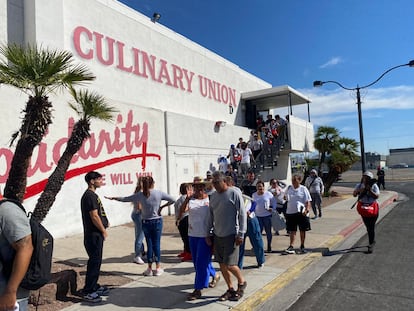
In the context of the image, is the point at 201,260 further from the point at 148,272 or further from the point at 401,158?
the point at 401,158

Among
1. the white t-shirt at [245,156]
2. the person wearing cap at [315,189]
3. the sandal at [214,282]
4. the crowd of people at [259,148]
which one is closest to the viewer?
the sandal at [214,282]

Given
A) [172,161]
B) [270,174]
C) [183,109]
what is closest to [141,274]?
[172,161]

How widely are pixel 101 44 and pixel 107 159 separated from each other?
4.16m

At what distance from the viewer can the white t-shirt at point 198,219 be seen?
15.7ft

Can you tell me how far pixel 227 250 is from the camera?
4496mm

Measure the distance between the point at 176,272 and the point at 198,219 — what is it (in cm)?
159

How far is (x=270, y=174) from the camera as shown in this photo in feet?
68.1

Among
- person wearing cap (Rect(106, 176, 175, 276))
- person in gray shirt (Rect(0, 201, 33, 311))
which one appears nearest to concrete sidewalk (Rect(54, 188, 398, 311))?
person wearing cap (Rect(106, 176, 175, 276))

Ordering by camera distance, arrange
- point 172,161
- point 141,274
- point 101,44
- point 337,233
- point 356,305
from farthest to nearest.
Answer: point 172,161
point 101,44
point 337,233
point 141,274
point 356,305

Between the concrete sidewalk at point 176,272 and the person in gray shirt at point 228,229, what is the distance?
0.38 meters

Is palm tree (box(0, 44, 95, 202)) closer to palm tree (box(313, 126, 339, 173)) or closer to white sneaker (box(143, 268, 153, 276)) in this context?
white sneaker (box(143, 268, 153, 276))

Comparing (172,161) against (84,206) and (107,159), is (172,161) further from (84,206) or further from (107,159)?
(84,206)

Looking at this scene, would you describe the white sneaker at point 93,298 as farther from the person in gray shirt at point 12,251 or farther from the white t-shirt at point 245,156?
the white t-shirt at point 245,156

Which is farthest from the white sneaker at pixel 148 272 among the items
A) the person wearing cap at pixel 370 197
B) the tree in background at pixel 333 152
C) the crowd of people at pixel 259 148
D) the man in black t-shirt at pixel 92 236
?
the tree in background at pixel 333 152
